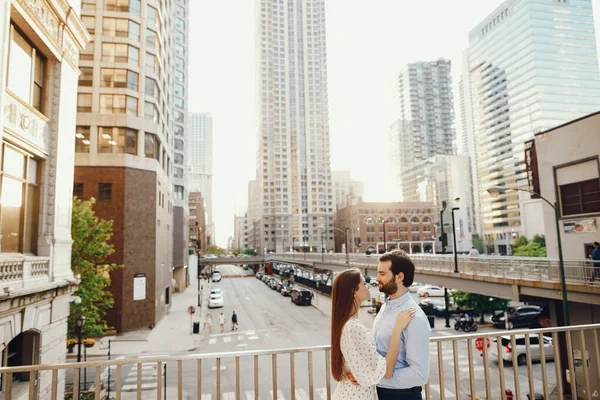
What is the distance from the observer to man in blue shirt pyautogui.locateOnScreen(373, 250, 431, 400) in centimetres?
335

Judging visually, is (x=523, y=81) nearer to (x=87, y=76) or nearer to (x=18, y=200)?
(x=87, y=76)

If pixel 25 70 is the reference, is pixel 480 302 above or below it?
below

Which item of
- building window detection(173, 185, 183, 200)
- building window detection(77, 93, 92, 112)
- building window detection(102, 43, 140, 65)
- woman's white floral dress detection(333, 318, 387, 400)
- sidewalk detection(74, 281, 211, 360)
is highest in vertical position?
building window detection(102, 43, 140, 65)

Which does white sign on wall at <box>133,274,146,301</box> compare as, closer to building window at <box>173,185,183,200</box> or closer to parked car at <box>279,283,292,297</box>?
parked car at <box>279,283,292,297</box>

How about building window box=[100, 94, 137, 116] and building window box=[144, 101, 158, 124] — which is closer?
building window box=[100, 94, 137, 116]

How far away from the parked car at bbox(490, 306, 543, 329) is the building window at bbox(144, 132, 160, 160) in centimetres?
3301

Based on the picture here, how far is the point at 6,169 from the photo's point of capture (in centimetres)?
1023

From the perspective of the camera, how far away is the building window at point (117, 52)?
108ft

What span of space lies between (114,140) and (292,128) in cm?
13811

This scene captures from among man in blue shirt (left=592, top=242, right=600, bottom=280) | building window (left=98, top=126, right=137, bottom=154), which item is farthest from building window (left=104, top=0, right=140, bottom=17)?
man in blue shirt (left=592, top=242, right=600, bottom=280)

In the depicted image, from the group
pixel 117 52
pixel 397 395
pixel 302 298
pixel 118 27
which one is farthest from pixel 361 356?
pixel 302 298

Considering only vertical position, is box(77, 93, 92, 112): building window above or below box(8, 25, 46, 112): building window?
above

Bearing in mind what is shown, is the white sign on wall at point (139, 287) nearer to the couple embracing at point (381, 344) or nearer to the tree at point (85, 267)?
the tree at point (85, 267)

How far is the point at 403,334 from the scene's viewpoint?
11.3 feet
